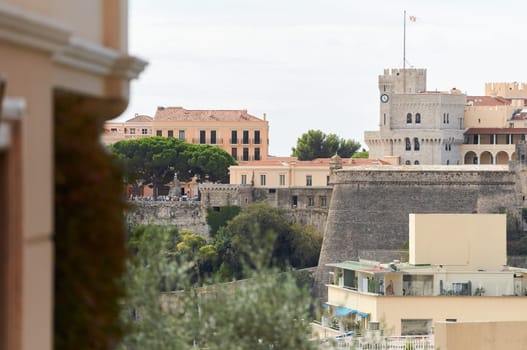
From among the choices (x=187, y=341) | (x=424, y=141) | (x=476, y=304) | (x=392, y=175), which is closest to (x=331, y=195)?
(x=392, y=175)

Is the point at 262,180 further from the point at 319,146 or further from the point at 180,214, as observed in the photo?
the point at 319,146

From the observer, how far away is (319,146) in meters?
94.5

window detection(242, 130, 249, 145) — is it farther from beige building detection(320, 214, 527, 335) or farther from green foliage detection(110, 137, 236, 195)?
beige building detection(320, 214, 527, 335)

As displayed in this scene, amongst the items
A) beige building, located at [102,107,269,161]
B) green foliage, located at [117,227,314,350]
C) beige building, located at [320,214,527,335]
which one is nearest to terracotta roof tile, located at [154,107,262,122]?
beige building, located at [102,107,269,161]

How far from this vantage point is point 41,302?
14.9 feet

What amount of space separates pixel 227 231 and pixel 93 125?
58.2 metres

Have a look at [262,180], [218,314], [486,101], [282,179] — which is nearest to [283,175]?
[282,179]

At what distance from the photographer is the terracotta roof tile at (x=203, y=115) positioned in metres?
87.8

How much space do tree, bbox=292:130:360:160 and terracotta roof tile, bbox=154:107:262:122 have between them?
5.44 metres

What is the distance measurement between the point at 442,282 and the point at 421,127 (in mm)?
40481

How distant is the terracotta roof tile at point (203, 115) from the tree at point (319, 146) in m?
5.44

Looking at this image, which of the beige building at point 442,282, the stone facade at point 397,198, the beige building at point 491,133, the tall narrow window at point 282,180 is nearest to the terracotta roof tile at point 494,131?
the beige building at point 491,133

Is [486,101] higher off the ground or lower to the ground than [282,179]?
higher

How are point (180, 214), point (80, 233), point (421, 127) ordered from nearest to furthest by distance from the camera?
point (80, 233)
point (180, 214)
point (421, 127)
